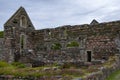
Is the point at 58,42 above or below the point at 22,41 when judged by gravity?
below

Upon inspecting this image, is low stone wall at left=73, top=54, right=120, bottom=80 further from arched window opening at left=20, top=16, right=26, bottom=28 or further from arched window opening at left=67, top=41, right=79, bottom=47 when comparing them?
arched window opening at left=20, top=16, right=26, bottom=28

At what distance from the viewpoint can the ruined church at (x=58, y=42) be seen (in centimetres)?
3155

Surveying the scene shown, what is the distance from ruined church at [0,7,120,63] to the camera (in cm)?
3155

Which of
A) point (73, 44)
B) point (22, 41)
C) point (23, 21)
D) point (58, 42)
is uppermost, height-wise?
point (23, 21)

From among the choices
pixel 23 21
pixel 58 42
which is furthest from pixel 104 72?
pixel 23 21

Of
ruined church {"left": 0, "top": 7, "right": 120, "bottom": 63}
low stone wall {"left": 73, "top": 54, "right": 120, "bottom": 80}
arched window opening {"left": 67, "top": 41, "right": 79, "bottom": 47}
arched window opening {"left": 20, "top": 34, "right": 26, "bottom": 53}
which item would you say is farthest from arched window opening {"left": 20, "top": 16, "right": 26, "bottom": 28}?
low stone wall {"left": 73, "top": 54, "right": 120, "bottom": 80}

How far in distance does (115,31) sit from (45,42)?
1051 centimetres

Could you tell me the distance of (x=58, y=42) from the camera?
36156mm

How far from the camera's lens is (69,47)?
34.2 meters

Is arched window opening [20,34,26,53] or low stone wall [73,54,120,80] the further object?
arched window opening [20,34,26,53]

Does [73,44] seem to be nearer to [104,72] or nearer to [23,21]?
[23,21]

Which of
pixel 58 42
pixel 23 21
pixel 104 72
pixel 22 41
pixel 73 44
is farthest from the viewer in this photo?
pixel 23 21

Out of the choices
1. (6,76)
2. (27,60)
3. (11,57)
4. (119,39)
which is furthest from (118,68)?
(11,57)

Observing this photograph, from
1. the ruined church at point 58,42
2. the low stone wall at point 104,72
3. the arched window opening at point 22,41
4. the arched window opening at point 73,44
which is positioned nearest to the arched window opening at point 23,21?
the ruined church at point 58,42
